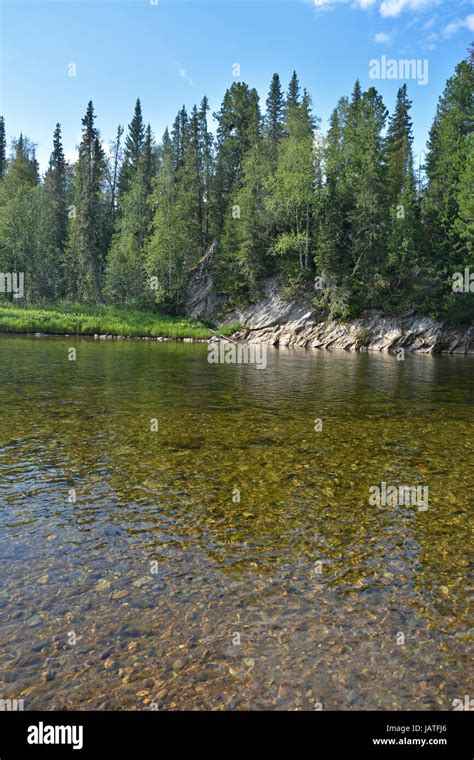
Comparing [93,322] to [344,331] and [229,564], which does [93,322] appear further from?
[229,564]

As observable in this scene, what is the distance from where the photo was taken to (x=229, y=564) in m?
7.25

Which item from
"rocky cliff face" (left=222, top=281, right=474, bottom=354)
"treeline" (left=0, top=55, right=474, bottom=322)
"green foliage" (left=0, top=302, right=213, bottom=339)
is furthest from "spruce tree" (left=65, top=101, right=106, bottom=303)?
"rocky cliff face" (left=222, top=281, right=474, bottom=354)

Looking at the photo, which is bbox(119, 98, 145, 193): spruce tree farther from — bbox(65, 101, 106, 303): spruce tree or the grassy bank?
the grassy bank

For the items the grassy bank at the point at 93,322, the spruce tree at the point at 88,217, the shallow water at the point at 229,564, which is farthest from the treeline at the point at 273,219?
the shallow water at the point at 229,564

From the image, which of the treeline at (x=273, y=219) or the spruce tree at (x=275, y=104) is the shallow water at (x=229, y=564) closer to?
the treeline at (x=273, y=219)

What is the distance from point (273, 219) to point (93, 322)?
→ 30059 millimetres

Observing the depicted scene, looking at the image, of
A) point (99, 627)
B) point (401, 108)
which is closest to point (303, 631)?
point (99, 627)

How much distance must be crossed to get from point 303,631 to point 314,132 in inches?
3199

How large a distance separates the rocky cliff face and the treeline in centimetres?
186

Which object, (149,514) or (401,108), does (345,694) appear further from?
(401,108)

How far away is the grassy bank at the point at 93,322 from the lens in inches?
2200

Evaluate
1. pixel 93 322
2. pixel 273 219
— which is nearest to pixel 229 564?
pixel 93 322

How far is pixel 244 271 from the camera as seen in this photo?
68500mm

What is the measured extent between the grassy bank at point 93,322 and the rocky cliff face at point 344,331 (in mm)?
5658
